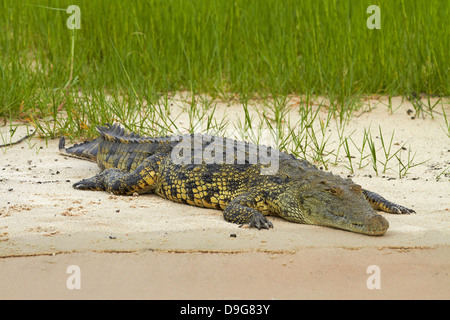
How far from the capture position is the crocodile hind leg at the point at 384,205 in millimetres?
4152

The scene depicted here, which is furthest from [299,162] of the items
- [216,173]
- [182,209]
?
[182,209]

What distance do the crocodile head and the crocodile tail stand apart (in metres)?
2.37

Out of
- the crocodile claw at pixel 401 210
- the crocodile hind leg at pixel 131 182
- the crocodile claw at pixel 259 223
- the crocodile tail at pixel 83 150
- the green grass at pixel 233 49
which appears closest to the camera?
the crocodile claw at pixel 259 223

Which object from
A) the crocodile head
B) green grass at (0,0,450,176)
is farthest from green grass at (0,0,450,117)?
the crocodile head

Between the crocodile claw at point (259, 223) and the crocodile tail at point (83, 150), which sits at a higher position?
the crocodile tail at point (83, 150)

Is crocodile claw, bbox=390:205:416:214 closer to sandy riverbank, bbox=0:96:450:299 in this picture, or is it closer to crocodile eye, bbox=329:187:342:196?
sandy riverbank, bbox=0:96:450:299

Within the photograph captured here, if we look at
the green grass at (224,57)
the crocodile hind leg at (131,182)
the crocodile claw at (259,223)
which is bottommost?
the crocodile claw at (259,223)

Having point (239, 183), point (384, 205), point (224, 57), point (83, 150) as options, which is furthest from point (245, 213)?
A: point (224, 57)

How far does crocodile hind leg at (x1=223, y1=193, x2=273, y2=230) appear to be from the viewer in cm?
386

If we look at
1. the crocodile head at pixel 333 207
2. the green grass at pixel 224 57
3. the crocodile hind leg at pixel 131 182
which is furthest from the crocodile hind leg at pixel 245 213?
the green grass at pixel 224 57

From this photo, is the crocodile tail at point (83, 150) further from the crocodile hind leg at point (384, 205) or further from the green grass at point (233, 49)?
the crocodile hind leg at point (384, 205)

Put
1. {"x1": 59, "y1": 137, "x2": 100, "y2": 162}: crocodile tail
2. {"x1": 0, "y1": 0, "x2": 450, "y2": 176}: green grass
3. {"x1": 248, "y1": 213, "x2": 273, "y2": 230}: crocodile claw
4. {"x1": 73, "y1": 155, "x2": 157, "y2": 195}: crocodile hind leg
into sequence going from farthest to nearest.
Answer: {"x1": 0, "y1": 0, "x2": 450, "y2": 176}: green grass, {"x1": 59, "y1": 137, "x2": 100, "y2": 162}: crocodile tail, {"x1": 73, "y1": 155, "x2": 157, "y2": 195}: crocodile hind leg, {"x1": 248, "y1": 213, "x2": 273, "y2": 230}: crocodile claw

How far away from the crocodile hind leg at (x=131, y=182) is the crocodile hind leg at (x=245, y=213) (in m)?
0.88

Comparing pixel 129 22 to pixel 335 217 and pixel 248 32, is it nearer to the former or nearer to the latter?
pixel 248 32
